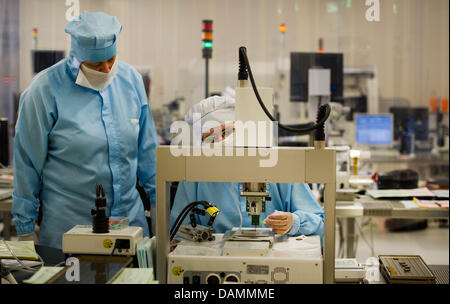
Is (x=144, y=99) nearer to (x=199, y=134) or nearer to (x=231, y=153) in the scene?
(x=199, y=134)

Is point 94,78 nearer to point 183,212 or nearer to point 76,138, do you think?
point 76,138

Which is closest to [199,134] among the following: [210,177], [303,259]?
[210,177]

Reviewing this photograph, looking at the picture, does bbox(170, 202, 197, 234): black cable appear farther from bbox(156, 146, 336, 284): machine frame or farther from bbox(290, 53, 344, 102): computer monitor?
bbox(290, 53, 344, 102): computer monitor

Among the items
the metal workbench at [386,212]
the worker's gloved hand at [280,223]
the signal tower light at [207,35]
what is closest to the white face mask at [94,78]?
the worker's gloved hand at [280,223]

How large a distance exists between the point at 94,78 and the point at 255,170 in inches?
39.0

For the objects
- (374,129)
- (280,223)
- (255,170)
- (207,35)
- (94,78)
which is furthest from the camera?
(374,129)

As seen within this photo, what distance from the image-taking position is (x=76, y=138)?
1.94 meters

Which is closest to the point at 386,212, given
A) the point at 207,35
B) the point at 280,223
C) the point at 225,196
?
the point at 225,196

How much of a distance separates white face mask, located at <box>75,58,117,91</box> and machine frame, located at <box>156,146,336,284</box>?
2.68 feet

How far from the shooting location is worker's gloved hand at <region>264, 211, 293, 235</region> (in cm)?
149

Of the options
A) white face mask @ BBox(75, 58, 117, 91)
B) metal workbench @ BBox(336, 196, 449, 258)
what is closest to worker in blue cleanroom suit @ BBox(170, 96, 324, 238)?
white face mask @ BBox(75, 58, 117, 91)

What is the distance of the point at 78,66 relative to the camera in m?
1.94

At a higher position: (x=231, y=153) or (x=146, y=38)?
(x=146, y=38)
